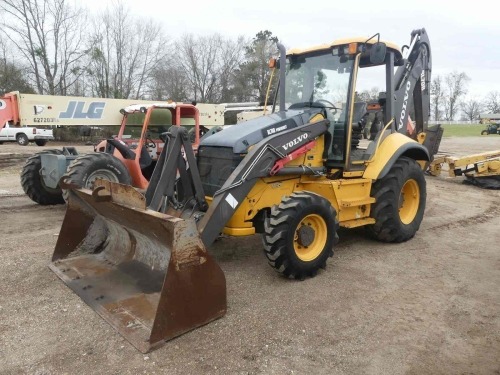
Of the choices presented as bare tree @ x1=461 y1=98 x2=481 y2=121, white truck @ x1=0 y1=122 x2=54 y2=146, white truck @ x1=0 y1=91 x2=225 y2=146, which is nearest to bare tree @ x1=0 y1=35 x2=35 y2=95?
white truck @ x1=0 y1=122 x2=54 y2=146

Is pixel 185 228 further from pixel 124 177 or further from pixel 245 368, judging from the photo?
pixel 124 177

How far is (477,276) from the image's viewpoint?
4.60 m

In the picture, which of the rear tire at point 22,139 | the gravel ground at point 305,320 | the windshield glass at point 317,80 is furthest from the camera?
the rear tire at point 22,139

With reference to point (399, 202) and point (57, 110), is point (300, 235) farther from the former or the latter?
point (57, 110)

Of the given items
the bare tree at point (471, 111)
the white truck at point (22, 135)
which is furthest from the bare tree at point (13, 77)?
the bare tree at point (471, 111)

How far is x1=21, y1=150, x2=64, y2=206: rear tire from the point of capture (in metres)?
7.68

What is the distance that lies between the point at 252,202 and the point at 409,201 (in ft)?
9.18

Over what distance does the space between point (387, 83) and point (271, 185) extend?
234 centimetres

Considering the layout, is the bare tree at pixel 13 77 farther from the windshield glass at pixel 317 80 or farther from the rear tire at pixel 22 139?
the windshield glass at pixel 317 80

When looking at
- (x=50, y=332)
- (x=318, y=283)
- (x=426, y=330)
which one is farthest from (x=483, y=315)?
(x=50, y=332)

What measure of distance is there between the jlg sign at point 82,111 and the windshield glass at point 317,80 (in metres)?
4.27

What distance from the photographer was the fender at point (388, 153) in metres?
5.32

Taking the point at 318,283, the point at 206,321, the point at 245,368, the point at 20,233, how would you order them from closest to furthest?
the point at 245,368
the point at 206,321
the point at 318,283
the point at 20,233

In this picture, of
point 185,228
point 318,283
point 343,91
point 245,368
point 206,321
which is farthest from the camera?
point 343,91
